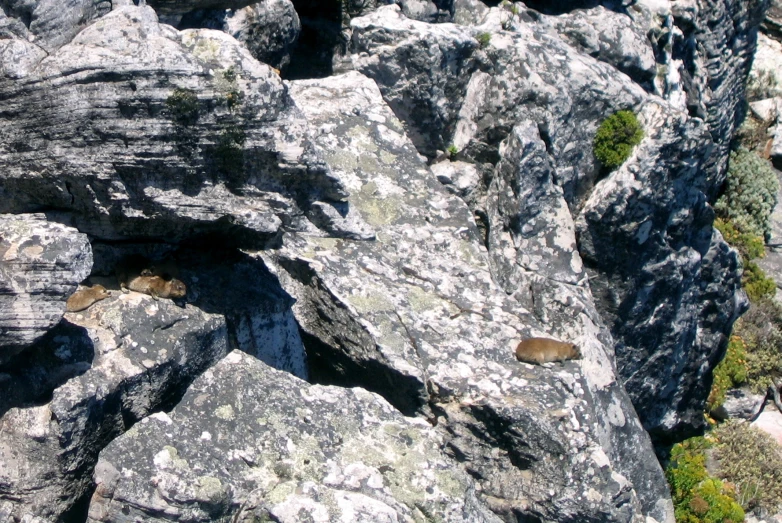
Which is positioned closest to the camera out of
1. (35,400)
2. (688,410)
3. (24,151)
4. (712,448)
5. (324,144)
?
(35,400)

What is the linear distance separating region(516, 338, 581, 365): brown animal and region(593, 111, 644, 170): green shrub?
13.2 feet

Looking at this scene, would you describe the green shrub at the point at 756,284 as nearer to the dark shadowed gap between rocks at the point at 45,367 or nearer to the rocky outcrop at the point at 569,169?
the rocky outcrop at the point at 569,169

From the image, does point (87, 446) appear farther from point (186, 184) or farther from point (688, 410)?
point (688, 410)

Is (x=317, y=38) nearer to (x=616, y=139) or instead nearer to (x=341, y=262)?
(x=616, y=139)

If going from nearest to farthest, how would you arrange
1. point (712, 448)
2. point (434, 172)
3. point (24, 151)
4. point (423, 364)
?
point (24, 151) → point (423, 364) → point (434, 172) → point (712, 448)

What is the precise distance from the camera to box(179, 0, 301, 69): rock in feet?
36.6

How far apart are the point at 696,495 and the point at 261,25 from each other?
1337 cm

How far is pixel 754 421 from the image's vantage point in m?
20.9

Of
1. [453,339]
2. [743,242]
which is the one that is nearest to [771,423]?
[743,242]

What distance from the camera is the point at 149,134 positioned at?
7609mm

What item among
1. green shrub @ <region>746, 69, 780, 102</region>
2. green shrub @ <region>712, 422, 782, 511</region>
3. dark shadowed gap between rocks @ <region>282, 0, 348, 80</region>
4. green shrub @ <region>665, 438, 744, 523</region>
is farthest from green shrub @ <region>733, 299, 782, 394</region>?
dark shadowed gap between rocks @ <region>282, 0, 348, 80</region>

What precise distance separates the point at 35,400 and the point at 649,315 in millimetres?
9142

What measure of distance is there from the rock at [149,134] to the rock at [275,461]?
64.8 inches

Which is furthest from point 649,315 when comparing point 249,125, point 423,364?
point 249,125
